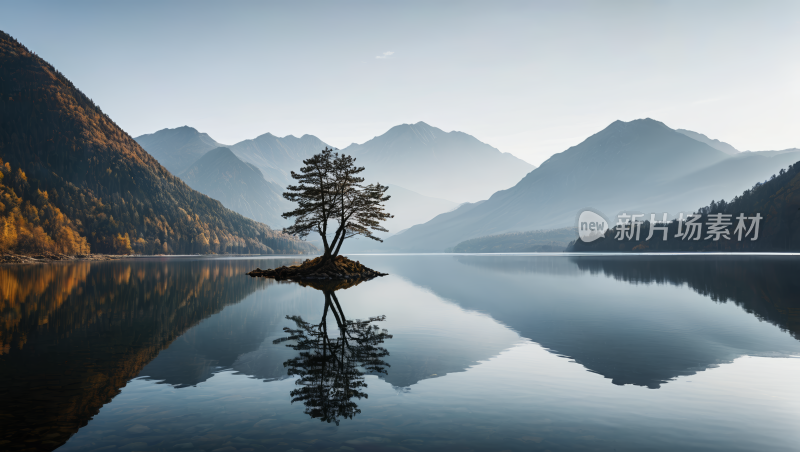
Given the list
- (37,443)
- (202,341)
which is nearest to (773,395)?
(37,443)

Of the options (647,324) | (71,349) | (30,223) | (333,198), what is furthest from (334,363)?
(30,223)

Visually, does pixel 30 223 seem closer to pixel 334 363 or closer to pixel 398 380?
pixel 334 363

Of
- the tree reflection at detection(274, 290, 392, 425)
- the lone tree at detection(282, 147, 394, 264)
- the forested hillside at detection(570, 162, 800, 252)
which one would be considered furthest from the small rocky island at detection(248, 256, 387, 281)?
the forested hillside at detection(570, 162, 800, 252)

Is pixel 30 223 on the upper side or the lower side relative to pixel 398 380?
upper

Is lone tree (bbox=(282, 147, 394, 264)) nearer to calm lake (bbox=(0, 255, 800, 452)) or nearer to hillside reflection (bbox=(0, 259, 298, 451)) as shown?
hillside reflection (bbox=(0, 259, 298, 451))

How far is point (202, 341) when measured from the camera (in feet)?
63.2

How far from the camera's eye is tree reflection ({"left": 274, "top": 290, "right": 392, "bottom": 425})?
36.1 ft

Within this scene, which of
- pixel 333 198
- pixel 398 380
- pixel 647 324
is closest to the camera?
pixel 398 380

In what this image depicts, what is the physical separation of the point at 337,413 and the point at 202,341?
37.2ft

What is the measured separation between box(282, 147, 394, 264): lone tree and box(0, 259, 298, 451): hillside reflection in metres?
31.8

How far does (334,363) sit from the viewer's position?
15055 millimetres

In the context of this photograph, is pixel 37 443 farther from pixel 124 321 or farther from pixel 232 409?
pixel 124 321

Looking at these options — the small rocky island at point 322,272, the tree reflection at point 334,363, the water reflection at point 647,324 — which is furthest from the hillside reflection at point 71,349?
the small rocky island at point 322,272

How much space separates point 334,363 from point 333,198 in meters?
54.0
